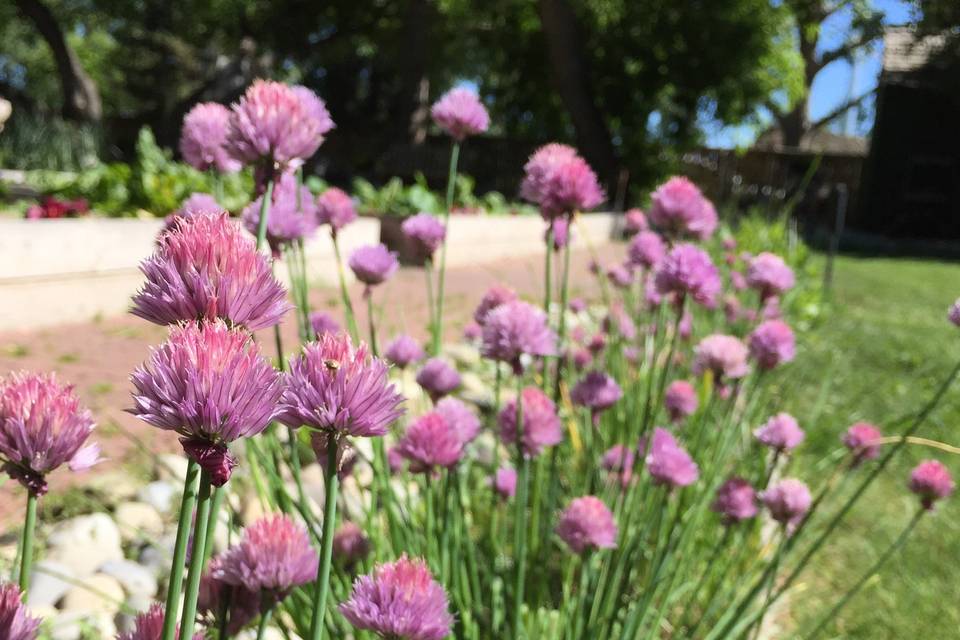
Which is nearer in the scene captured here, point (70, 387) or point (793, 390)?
point (70, 387)

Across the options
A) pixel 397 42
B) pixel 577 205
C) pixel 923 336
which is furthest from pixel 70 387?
pixel 397 42

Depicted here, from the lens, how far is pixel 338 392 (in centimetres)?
51

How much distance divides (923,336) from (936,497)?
4.55 metres

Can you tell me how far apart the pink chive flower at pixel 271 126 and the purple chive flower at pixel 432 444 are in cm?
38

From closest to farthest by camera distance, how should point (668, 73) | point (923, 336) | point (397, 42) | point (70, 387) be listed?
point (70, 387)
point (923, 336)
point (668, 73)
point (397, 42)

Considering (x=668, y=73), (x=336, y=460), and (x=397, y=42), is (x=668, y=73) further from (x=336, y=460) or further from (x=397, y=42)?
(x=336, y=460)

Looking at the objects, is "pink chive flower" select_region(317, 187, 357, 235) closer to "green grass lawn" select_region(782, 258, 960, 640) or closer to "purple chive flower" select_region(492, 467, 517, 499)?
"purple chive flower" select_region(492, 467, 517, 499)

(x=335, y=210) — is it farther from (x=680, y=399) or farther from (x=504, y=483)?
(x=680, y=399)

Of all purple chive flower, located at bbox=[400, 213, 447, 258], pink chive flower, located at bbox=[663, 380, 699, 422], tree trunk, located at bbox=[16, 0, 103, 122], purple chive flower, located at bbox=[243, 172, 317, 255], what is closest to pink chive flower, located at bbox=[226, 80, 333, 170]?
purple chive flower, located at bbox=[243, 172, 317, 255]

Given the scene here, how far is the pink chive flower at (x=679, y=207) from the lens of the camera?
1441 mm

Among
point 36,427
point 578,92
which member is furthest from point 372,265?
point 578,92

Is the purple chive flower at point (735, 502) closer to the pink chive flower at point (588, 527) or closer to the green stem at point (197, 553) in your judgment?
the pink chive flower at point (588, 527)

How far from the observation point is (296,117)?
82cm

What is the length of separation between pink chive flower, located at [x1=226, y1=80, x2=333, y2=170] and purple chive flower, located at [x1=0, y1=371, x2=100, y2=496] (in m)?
0.31
